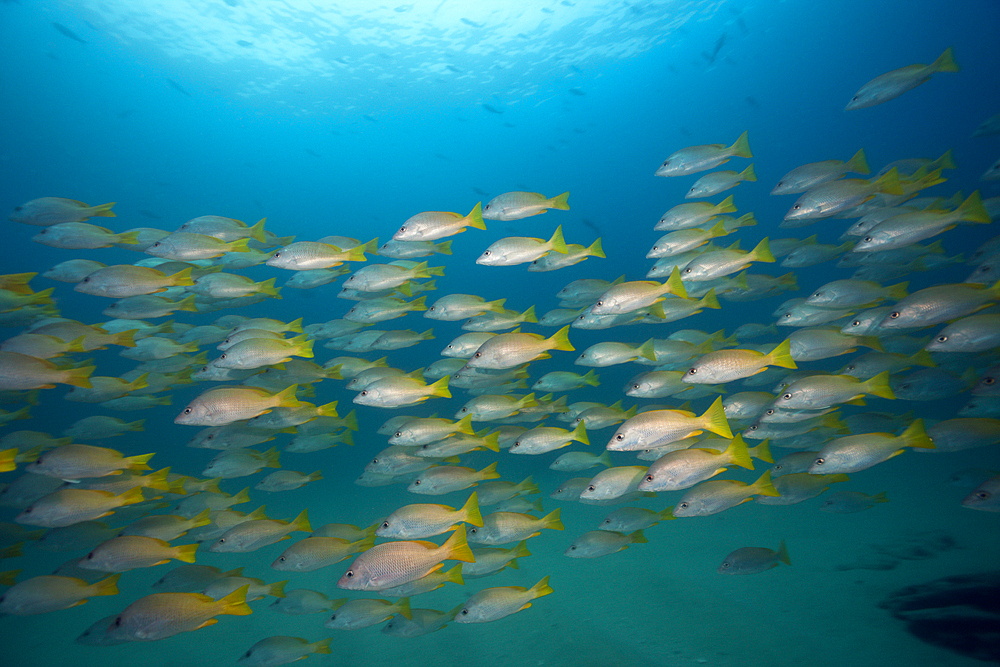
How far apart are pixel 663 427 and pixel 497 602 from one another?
207 centimetres

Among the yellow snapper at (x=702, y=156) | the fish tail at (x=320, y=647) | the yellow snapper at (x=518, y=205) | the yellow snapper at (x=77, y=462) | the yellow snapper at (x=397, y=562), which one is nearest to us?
the yellow snapper at (x=397, y=562)

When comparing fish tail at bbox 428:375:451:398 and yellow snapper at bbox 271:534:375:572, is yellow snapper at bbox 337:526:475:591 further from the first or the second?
fish tail at bbox 428:375:451:398

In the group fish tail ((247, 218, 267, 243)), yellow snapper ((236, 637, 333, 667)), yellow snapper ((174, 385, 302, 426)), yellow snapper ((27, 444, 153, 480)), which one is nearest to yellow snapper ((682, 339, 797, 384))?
yellow snapper ((174, 385, 302, 426))

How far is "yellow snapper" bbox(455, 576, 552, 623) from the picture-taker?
3.57 metres

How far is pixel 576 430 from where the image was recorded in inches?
174

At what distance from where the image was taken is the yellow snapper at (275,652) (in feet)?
12.1

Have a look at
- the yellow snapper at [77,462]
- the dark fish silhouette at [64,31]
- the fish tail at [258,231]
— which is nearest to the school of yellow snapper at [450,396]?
Result: the yellow snapper at [77,462]

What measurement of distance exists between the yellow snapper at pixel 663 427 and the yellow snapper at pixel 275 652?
3.11m

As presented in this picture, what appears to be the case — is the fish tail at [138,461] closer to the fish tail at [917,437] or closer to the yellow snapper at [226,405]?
the yellow snapper at [226,405]

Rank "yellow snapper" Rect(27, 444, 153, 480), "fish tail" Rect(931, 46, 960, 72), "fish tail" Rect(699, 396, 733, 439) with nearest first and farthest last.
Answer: "yellow snapper" Rect(27, 444, 153, 480)
"fish tail" Rect(699, 396, 733, 439)
"fish tail" Rect(931, 46, 960, 72)

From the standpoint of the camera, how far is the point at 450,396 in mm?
3883

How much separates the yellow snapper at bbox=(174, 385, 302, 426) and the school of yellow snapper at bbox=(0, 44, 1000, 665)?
0.06 ft

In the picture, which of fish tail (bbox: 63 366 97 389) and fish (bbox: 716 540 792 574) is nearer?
fish tail (bbox: 63 366 97 389)

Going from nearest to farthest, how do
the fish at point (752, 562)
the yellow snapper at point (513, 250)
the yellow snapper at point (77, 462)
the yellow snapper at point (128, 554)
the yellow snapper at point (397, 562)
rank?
the yellow snapper at point (397, 562) → the yellow snapper at point (128, 554) → the yellow snapper at point (77, 462) → the fish at point (752, 562) → the yellow snapper at point (513, 250)
